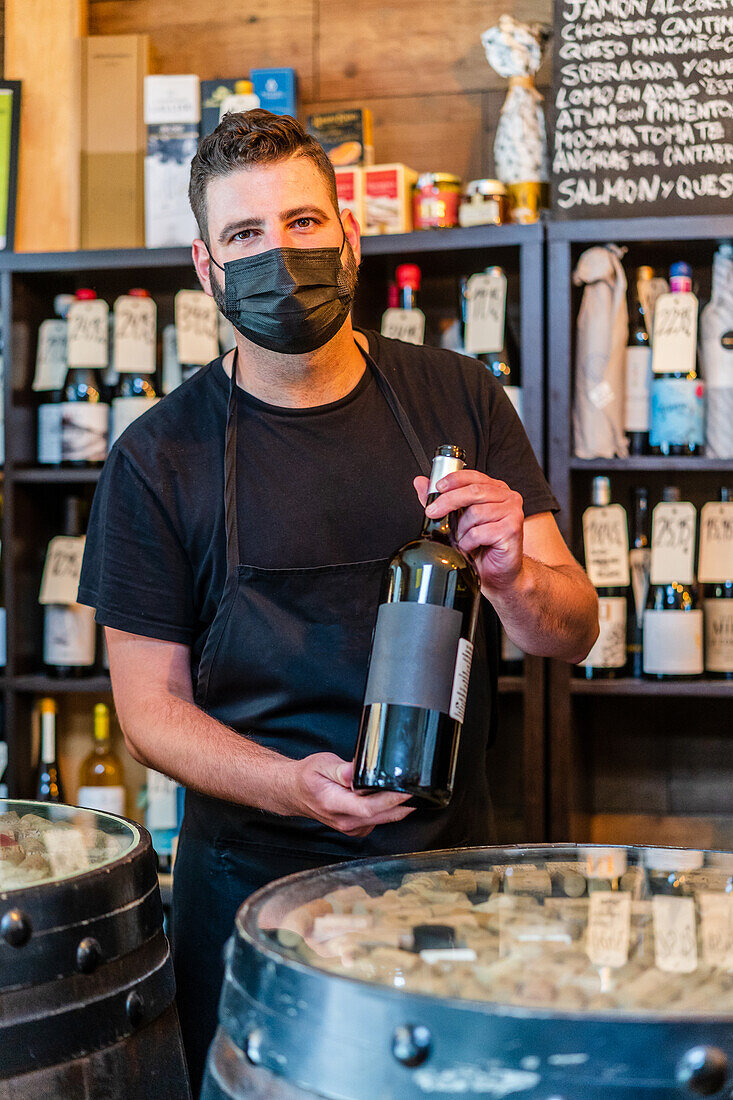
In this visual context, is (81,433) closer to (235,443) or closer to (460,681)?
(235,443)

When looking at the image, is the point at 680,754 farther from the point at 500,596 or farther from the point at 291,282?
the point at 291,282

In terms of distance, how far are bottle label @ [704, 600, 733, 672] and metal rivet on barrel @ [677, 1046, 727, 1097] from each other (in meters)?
1.71

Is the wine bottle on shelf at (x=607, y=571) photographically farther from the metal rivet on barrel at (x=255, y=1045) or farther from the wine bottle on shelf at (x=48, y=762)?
the metal rivet on barrel at (x=255, y=1045)

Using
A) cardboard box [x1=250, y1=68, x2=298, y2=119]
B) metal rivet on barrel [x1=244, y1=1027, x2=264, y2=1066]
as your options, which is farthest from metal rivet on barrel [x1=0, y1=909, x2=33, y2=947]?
cardboard box [x1=250, y1=68, x2=298, y2=119]

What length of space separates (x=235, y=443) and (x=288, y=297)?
22 centimetres

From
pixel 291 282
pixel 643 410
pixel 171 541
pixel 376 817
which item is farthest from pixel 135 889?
pixel 643 410

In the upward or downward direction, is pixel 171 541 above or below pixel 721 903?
above

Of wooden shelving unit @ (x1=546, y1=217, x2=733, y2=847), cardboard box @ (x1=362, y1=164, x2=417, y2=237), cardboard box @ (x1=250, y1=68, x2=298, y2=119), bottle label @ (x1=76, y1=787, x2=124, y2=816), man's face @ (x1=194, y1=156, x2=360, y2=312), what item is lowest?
bottle label @ (x1=76, y1=787, x2=124, y2=816)

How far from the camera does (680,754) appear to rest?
8.05 ft

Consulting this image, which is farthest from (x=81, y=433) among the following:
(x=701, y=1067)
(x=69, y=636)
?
(x=701, y=1067)

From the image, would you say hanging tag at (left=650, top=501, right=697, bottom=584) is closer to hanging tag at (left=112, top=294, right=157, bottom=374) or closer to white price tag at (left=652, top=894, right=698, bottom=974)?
hanging tag at (left=112, top=294, right=157, bottom=374)

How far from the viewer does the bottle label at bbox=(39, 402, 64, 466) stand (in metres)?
2.42

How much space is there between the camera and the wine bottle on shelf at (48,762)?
240 cm

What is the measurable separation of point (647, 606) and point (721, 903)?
1572mm
